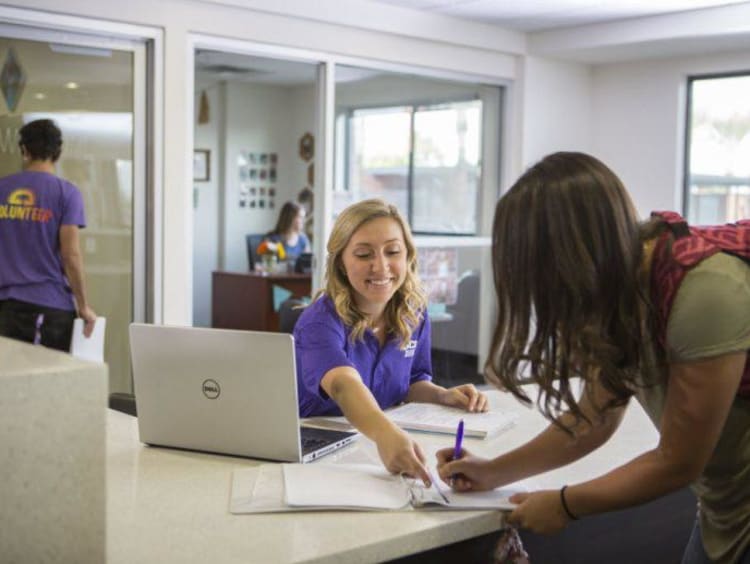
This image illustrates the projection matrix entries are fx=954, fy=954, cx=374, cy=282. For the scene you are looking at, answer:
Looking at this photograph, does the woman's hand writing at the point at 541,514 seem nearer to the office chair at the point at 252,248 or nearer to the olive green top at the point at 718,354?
the olive green top at the point at 718,354

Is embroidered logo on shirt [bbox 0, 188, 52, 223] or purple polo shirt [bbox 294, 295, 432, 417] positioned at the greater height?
embroidered logo on shirt [bbox 0, 188, 52, 223]

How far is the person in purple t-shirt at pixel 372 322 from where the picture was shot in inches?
83.7

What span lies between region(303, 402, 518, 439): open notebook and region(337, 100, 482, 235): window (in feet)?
11.1

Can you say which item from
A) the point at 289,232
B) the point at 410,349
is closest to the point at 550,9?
the point at 289,232

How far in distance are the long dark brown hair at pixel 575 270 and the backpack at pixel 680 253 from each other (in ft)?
0.07

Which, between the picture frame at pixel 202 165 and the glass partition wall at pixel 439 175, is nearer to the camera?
the glass partition wall at pixel 439 175

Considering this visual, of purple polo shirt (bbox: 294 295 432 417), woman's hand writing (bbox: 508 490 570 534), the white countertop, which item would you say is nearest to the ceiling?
purple polo shirt (bbox: 294 295 432 417)

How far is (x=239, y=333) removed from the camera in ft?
5.56

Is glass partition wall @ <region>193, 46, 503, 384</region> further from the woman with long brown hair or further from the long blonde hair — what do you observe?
the woman with long brown hair

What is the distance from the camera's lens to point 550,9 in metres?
5.34

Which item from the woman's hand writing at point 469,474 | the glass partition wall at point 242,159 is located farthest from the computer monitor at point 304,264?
the woman's hand writing at point 469,474

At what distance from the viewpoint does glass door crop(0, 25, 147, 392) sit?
4.12m

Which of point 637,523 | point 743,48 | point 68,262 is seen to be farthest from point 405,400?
point 743,48

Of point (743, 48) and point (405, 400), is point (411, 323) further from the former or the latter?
point (743, 48)
